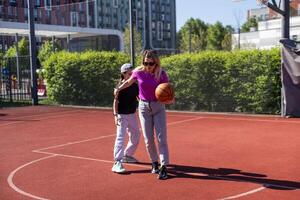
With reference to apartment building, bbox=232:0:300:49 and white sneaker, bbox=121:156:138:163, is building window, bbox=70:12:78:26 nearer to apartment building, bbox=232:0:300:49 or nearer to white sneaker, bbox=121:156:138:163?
apartment building, bbox=232:0:300:49

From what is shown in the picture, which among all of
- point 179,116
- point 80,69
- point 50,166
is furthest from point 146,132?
point 80,69

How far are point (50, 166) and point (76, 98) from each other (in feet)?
44.6

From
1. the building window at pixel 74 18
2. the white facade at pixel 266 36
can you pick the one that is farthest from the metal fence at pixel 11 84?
the building window at pixel 74 18

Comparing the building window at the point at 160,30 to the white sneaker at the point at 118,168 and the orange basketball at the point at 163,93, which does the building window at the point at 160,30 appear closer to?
the white sneaker at the point at 118,168

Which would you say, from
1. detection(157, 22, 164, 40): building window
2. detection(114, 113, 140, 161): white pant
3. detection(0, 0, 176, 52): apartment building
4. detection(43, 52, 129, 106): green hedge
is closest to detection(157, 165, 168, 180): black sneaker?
detection(114, 113, 140, 161): white pant

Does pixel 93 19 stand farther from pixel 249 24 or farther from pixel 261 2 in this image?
pixel 261 2

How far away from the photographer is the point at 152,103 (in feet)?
25.6

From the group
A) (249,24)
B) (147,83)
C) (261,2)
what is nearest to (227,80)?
(261,2)

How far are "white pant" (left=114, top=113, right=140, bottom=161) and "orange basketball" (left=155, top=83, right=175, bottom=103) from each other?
112 centimetres

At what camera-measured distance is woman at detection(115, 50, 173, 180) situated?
25.4 ft

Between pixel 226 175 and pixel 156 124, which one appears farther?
pixel 226 175

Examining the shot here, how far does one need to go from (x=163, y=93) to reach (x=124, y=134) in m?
1.38

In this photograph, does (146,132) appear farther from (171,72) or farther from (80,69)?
(80,69)

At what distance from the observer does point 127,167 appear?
28.7ft
